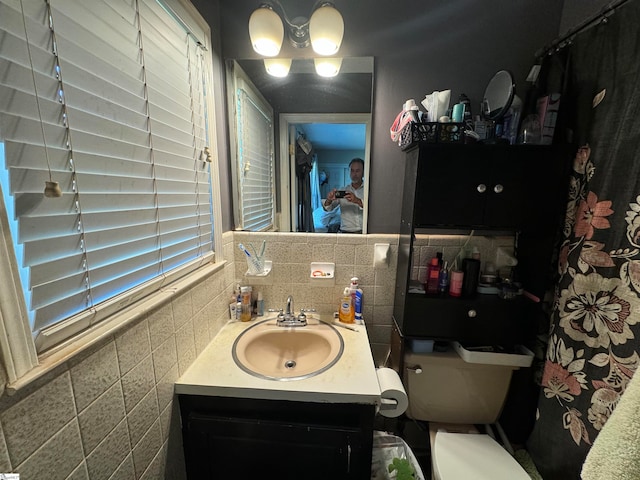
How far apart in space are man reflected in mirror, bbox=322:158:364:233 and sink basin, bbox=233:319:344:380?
515 millimetres

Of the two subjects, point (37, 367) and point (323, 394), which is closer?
point (37, 367)

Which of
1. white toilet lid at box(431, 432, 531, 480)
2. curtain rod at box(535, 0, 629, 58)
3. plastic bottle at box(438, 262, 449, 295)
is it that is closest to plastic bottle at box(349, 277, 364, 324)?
plastic bottle at box(438, 262, 449, 295)

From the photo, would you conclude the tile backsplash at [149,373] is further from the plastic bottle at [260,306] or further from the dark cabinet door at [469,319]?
the dark cabinet door at [469,319]

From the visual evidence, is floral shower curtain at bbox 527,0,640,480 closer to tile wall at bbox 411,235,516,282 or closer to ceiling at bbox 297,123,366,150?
tile wall at bbox 411,235,516,282

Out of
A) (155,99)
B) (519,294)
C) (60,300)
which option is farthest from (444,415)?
(155,99)

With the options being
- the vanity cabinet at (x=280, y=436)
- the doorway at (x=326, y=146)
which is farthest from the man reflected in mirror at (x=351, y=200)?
the vanity cabinet at (x=280, y=436)

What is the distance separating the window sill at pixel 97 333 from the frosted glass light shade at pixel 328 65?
1085 millimetres

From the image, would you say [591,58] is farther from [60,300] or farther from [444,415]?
[60,300]

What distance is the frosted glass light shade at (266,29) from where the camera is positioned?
3.23 ft

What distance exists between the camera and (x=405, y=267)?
1.13 meters

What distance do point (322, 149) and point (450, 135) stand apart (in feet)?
1.84

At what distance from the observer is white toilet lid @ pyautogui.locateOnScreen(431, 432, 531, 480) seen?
1.00 meters

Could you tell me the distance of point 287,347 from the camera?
1201mm

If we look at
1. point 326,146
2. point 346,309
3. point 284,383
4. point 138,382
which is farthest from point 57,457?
point 326,146
